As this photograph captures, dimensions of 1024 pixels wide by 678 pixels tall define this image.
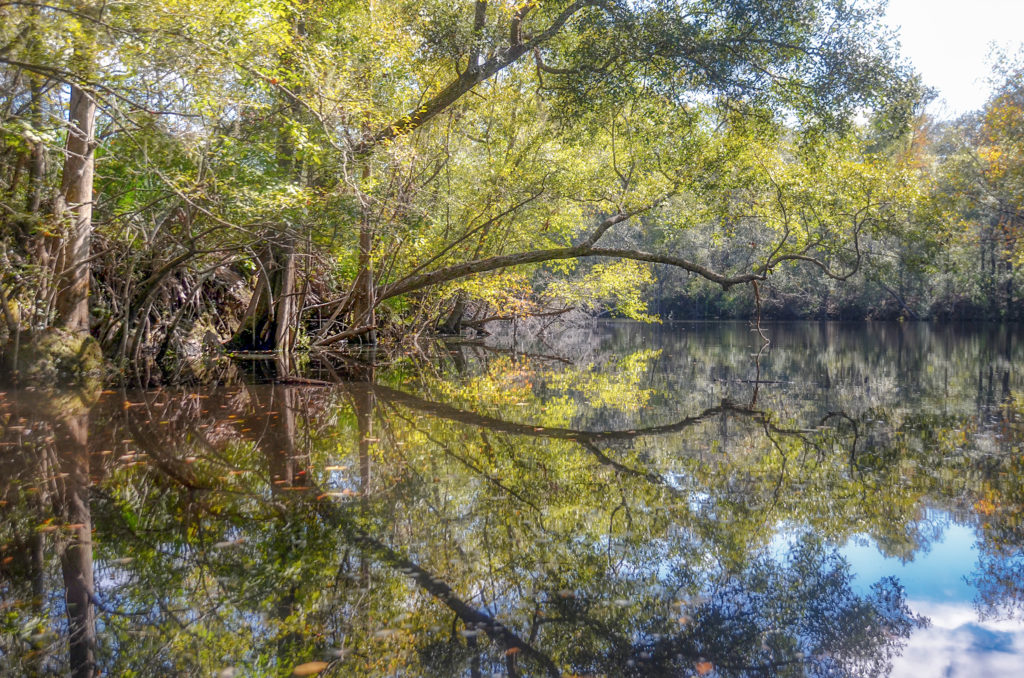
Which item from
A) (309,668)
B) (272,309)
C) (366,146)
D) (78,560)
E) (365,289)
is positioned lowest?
(309,668)

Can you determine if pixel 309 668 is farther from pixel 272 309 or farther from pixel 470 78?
pixel 272 309

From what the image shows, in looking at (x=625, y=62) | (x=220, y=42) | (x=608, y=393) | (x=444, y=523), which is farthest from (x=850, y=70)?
(x=444, y=523)

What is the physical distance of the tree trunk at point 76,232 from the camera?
10.2 m

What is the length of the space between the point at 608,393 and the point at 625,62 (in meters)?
5.77

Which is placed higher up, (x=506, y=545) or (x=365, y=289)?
(x=365, y=289)

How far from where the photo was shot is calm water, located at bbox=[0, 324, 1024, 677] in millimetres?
2736

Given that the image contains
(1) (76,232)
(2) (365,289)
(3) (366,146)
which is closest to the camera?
(1) (76,232)

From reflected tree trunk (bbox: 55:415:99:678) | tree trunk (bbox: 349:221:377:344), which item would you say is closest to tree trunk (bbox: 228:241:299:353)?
tree trunk (bbox: 349:221:377:344)

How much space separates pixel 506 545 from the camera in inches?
148

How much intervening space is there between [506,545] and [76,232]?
982 cm

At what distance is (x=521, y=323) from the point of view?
3106 centimetres

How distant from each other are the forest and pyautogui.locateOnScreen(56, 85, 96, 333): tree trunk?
44mm

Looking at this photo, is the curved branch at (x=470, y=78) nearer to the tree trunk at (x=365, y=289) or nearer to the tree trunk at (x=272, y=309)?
the tree trunk at (x=365, y=289)

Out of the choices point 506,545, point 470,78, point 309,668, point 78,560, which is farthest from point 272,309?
point 309,668
